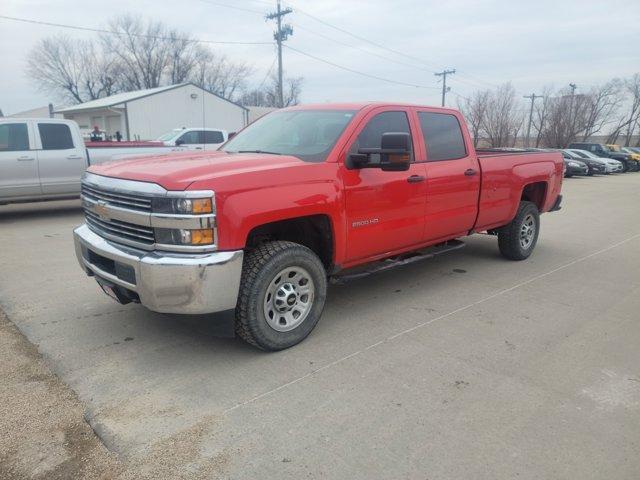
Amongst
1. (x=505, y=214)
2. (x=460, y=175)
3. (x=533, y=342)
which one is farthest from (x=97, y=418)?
(x=505, y=214)

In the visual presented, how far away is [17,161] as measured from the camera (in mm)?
9258

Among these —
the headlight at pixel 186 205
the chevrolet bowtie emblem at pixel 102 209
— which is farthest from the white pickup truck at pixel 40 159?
the headlight at pixel 186 205

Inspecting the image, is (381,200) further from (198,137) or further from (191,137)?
(198,137)

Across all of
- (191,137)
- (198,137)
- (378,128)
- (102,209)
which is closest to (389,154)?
(378,128)

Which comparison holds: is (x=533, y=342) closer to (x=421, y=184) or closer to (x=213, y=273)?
(x=421, y=184)

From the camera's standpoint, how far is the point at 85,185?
422 cm

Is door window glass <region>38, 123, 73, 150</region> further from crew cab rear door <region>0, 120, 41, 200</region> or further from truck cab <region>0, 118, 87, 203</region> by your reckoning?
crew cab rear door <region>0, 120, 41, 200</region>

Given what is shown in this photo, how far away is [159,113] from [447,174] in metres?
31.6

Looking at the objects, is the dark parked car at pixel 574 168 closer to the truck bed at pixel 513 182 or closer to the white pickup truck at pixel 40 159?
the truck bed at pixel 513 182

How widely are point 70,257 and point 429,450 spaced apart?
5718 millimetres

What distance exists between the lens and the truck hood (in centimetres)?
335

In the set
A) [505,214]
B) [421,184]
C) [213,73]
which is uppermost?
[213,73]

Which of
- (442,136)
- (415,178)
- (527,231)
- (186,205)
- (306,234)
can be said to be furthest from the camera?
(527,231)

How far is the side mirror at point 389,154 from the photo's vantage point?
155 inches
